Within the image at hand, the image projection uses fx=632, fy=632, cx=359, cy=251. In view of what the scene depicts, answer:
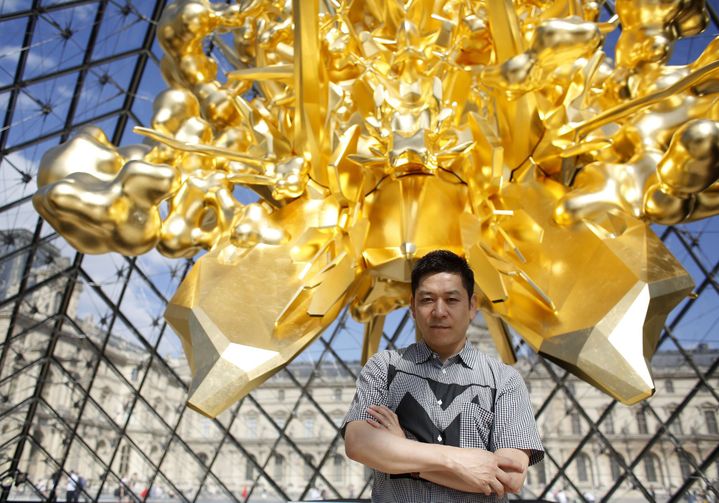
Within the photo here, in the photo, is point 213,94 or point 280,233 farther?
point 213,94

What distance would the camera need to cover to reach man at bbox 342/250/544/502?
67.4 inches

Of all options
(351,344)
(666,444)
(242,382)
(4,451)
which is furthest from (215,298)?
(4,451)

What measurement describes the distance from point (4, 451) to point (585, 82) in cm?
1945

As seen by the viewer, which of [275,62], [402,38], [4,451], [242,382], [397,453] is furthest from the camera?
[4,451]

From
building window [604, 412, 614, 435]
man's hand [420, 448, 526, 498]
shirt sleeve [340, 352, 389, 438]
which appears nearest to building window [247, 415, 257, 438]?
building window [604, 412, 614, 435]

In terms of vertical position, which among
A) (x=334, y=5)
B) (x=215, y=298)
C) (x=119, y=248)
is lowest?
(x=215, y=298)

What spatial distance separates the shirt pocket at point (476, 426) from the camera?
1.85m

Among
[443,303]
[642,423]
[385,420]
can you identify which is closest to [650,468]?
[642,423]

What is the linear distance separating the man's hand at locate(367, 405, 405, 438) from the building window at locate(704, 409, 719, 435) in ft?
48.0

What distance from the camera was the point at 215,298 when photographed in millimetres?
4520

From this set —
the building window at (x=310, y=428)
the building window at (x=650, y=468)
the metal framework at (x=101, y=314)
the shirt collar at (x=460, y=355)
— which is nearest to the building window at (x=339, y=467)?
the metal framework at (x=101, y=314)

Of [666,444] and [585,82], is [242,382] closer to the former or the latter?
[585,82]

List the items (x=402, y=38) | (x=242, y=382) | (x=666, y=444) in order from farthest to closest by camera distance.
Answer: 1. (x=666, y=444)
2. (x=402, y=38)
3. (x=242, y=382)

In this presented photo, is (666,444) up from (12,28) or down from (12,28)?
down
